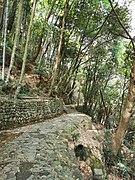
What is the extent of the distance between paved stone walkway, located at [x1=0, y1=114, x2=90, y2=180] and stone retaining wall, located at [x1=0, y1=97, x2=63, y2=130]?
0.77 m

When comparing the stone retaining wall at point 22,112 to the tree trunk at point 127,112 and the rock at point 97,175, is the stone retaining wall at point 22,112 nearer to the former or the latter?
the rock at point 97,175

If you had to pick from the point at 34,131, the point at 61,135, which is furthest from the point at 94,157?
the point at 34,131

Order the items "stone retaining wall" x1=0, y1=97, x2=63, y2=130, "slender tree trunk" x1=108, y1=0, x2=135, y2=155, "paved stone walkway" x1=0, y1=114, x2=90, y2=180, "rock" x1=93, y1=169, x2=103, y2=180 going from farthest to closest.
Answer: "slender tree trunk" x1=108, y1=0, x2=135, y2=155 < "stone retaining wall" x1=0, y1=97, x2=63, y2=130 < "rock" x1=93, y1=169, x2=103, y2=180 < "paved stone walkway" x1=0, y1=114, x2=90, y2=180

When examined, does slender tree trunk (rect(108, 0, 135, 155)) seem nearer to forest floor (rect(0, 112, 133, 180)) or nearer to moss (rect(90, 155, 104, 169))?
moss (rect(90, 155, 104, 169))

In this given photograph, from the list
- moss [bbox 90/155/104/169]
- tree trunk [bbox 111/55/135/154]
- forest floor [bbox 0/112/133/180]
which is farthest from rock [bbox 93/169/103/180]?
tree trunk [bbox 111/55/135/154]

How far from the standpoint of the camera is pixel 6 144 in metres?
5.22

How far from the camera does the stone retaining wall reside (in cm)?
639

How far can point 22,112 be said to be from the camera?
24.4ft

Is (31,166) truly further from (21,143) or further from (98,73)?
(98,73)

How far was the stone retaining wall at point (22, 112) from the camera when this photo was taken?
21.0 feet

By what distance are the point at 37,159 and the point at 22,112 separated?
3205mm

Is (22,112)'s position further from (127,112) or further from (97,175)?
(127,112)

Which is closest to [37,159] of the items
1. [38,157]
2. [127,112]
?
[38,157]

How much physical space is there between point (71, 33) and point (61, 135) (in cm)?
975
